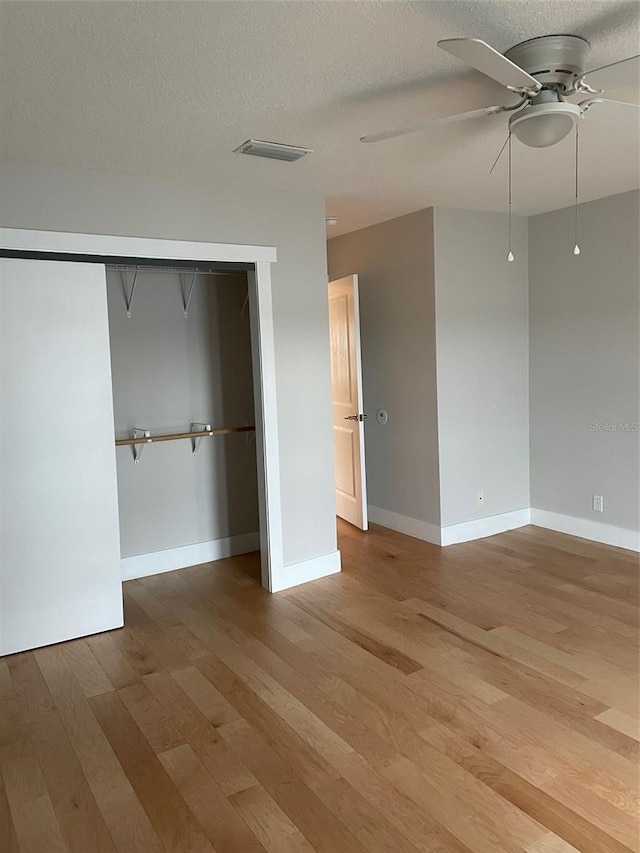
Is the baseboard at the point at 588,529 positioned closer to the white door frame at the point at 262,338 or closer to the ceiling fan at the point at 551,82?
the white door frame at the point at 262,338

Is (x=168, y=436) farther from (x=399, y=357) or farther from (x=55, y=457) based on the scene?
(x=399, y=357)

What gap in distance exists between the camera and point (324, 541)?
15.0 feet

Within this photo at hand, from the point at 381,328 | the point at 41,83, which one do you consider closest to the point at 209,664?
the point at 41,83

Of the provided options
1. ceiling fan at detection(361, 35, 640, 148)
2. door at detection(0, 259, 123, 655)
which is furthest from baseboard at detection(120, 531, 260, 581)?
ceiling fan at detection(361, 35, 640, 148)

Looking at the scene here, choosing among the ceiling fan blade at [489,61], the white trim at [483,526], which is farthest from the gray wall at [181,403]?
the ceiling fan blade at [489,61]

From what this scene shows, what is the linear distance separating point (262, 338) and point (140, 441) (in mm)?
1115

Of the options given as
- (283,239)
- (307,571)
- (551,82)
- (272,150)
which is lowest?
(307,571)

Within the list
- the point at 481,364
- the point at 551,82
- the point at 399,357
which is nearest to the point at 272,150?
the point at 551,82

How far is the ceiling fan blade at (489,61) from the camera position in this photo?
6.05 feet

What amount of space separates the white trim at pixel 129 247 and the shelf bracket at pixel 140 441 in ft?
4.23

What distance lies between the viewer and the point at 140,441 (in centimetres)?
450

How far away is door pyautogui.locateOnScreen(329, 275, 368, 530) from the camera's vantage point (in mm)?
5402

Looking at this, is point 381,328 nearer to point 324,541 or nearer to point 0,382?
point 324,541

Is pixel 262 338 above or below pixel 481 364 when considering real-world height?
above
